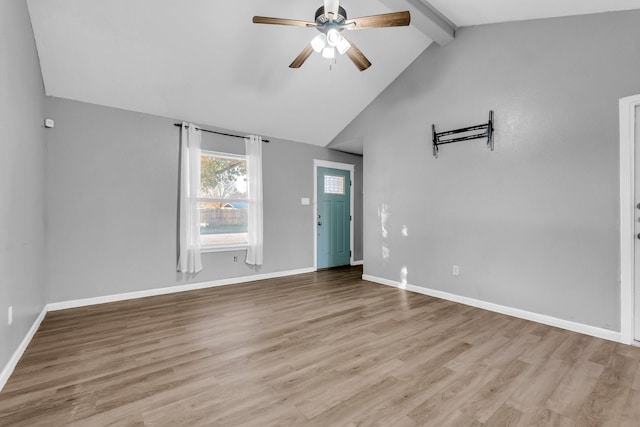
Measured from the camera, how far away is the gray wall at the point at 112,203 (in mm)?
3650

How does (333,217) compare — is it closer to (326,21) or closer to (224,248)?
(224,248)

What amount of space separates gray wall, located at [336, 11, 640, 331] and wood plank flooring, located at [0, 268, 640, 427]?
53 cm

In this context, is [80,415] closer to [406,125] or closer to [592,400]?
[592,400]

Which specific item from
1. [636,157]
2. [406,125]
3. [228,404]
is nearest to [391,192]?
[406,125]

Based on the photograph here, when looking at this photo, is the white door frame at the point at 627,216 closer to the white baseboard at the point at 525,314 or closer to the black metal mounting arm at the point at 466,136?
the white baseboard at the point at 525,314

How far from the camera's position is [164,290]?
4.36m

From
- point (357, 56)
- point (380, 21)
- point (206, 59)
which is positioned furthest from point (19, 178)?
point (380, 21)

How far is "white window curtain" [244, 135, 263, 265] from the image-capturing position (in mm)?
5066

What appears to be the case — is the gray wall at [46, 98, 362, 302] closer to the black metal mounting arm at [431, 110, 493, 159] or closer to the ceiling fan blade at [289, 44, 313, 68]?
the ceiling fan blade at [289, 44, 313, 68]

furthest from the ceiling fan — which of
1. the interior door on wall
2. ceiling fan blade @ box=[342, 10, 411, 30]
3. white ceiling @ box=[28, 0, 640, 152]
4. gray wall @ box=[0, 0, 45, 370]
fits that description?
the interior door on wall

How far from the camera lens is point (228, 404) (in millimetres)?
1816

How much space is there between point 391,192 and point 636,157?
2.69 m

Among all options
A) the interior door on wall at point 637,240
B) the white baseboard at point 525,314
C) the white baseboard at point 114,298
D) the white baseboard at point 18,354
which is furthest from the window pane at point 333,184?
the white baseboard at point 18,354

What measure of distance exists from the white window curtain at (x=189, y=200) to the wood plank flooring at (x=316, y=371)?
1000mm
